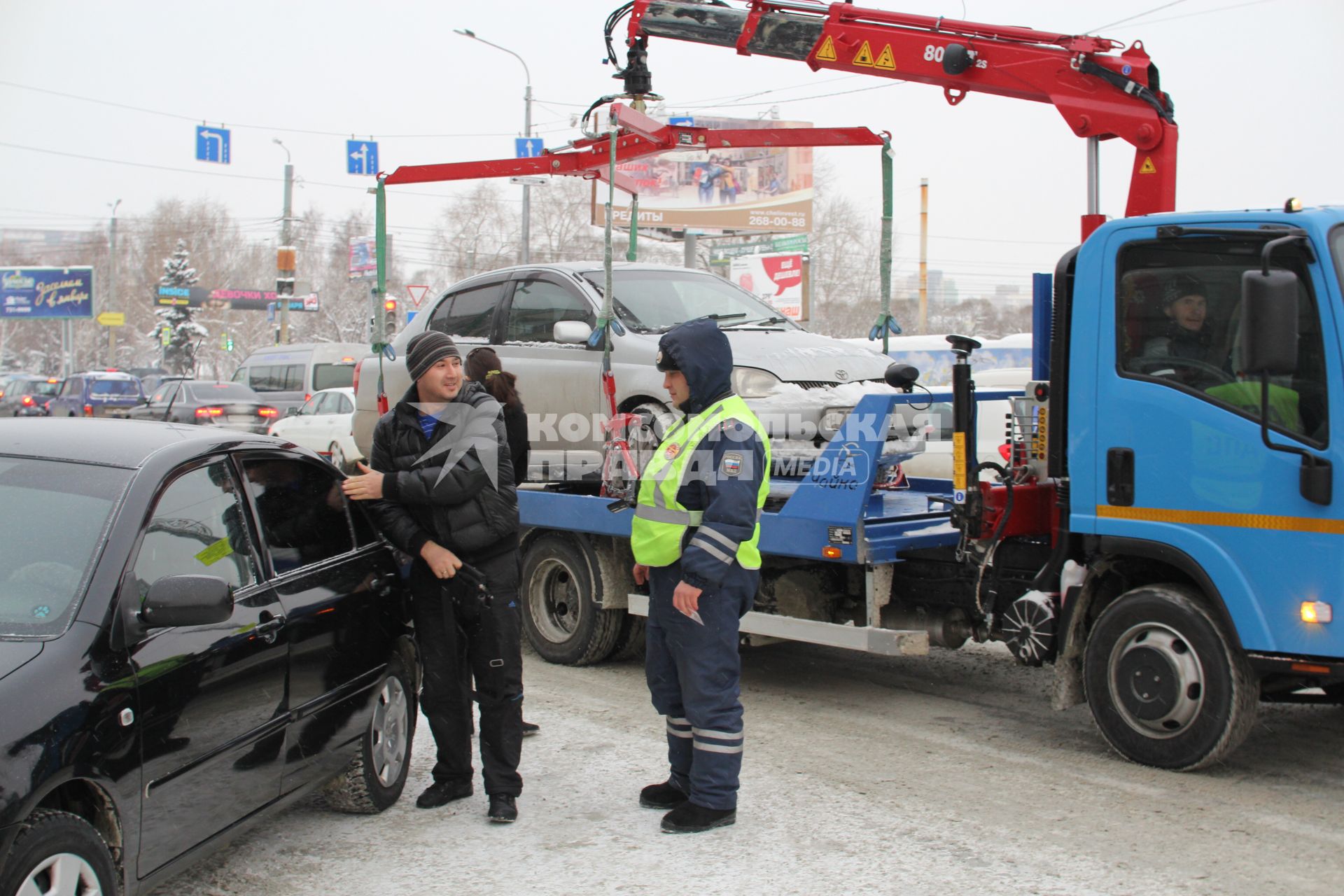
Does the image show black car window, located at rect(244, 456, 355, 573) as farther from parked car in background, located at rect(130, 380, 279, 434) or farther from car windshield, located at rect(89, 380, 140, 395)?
car windshield, located at rect(89, 380, 140, 395)

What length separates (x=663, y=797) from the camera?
483cm

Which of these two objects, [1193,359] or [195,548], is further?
[1193,359]

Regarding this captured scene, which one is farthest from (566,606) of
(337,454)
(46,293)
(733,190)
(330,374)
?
(46,293)

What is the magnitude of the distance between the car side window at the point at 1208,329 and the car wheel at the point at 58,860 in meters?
4.36

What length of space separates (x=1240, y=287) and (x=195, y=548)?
13.5ft

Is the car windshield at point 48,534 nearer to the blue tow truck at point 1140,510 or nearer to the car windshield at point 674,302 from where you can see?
the blue tow truck at point 1140,510

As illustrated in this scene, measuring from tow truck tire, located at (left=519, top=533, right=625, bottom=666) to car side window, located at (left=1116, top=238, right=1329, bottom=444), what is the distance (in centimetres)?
356

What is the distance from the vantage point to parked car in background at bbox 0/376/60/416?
3478cm

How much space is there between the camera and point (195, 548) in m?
3.70

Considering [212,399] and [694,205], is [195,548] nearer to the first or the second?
[212,399]

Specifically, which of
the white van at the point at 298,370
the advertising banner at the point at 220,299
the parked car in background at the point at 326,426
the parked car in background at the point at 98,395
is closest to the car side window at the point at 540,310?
the parked car in background at the point at 326,426

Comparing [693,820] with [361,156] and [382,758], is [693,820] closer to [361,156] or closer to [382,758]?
[382,758]

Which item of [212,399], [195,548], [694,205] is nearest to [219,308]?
[694,205]

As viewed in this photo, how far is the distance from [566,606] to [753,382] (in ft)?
6.77
